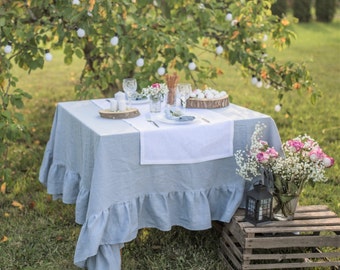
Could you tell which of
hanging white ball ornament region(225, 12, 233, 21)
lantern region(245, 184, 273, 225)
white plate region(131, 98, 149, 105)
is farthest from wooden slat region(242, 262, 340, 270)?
hanging white ball ornament region(225, 12, 233, 21)

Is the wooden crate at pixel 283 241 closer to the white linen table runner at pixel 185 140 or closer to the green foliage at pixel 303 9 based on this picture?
the white linen table runner at pixel 185 140

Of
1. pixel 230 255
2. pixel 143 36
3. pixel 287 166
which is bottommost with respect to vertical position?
pixel 230 255

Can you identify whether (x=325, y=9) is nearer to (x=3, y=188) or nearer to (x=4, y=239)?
(x=3, y=188)

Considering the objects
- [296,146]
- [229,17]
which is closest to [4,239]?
[296,146]

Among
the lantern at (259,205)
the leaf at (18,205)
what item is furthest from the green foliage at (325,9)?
the lantern at (259,205)

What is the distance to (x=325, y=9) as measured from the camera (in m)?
15.0

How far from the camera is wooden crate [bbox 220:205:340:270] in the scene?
2.56 meters

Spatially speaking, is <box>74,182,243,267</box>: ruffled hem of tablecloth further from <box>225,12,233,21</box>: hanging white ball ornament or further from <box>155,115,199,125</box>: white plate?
<box>225,12,233,21</box>: hanging white ball ornament

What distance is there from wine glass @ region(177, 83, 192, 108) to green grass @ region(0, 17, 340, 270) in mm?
759

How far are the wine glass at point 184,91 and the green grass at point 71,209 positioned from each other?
759 millimetres

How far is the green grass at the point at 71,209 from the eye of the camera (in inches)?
115

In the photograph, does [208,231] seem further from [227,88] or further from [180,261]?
[227,88]

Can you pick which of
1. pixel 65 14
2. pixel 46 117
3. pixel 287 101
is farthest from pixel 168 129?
pixel 287 101

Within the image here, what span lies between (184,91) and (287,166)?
2.45ft
